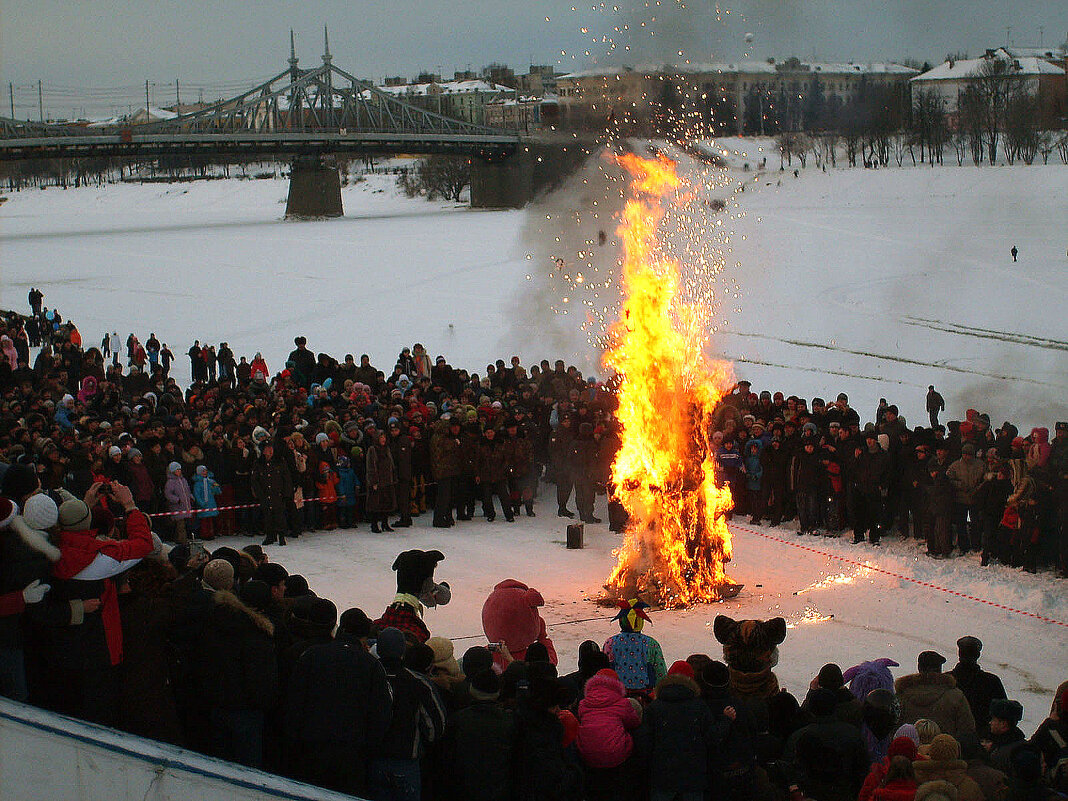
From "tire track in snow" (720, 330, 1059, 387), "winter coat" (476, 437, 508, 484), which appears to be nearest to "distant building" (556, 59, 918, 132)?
"winter coat" (476, 437, 508, 484)

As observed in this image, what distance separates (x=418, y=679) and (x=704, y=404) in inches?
316

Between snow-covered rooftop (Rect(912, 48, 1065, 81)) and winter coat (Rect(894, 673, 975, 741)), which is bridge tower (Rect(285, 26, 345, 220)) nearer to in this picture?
snow-covered rooftop (Rect(912, 48, 1065, 81))

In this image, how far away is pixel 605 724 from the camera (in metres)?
5.24

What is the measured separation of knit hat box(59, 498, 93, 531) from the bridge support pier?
226 feet

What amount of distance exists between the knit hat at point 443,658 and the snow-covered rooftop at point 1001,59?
2009 cm

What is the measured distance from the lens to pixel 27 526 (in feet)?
16.9

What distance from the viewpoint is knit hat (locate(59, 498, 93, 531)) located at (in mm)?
5246

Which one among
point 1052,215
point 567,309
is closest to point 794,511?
point 567,309

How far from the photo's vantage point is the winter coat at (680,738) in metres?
5.16

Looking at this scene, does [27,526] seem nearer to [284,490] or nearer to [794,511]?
[284,490]

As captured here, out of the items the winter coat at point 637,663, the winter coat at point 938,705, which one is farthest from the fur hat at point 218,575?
the winter coat at point 938,705

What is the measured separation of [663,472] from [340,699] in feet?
20.5

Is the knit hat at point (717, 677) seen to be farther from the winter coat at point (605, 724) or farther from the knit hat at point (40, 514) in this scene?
the knit hat at point (40, 514)

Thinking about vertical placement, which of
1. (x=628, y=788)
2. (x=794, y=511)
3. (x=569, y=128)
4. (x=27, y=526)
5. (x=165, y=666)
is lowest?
(x=794, y=511)
